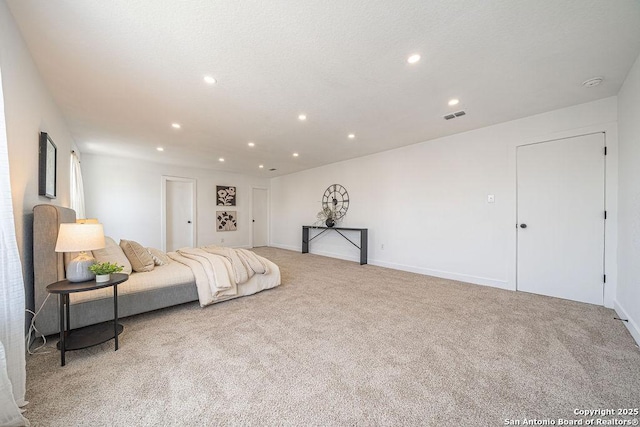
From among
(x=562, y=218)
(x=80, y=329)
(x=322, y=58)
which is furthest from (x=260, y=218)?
(x=562, y=218)

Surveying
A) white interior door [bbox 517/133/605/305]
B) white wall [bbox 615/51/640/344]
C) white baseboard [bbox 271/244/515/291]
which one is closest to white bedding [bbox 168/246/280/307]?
white baseboard [bbox 271/244/515/291]

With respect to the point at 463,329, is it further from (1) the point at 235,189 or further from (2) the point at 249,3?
(1) the point at 235,189

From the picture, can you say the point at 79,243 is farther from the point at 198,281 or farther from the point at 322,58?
the point at 322,58

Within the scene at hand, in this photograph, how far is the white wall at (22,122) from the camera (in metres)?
1.62

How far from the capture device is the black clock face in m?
5.87

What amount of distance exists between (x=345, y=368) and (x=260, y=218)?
679cm

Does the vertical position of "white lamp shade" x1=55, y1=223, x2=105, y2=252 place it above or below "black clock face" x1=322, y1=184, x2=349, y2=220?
below

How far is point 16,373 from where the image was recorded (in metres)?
1.34

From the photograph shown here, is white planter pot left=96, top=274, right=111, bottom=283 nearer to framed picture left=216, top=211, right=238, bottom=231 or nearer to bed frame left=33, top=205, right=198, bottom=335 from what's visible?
bed frame left=33, top=205, right=198, bottom=335

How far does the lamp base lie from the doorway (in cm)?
464

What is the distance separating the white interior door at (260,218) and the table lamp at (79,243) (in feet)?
19.4

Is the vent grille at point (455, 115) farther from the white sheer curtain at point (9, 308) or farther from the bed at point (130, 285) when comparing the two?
the white sheer curtain at point (9, 308)

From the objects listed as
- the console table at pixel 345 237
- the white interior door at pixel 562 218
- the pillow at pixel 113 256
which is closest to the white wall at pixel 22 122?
the pillow at pixel 113 256

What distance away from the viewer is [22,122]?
189 centimetres
